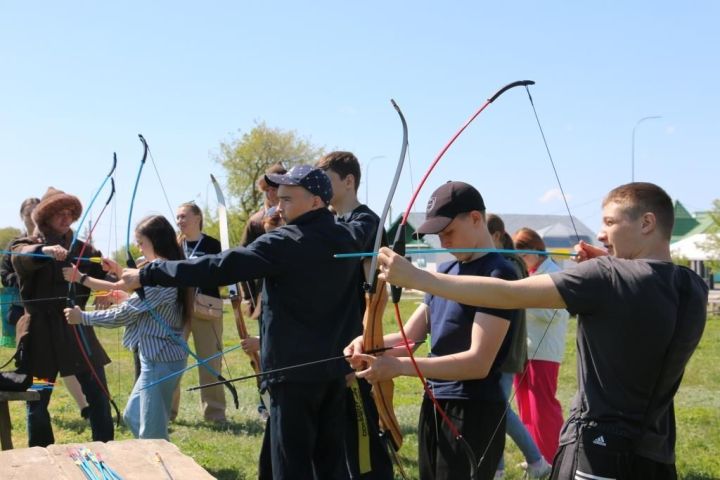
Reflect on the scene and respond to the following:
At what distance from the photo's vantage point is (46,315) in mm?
5465

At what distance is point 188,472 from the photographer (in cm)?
352

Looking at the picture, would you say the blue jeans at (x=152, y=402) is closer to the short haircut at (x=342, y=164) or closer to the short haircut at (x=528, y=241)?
the short haircut at (x=342, y=164)

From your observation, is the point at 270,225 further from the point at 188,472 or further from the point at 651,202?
the point at 651,202

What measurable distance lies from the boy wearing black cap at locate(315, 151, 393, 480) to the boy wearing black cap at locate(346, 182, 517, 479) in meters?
0.49

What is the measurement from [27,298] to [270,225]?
1917mm

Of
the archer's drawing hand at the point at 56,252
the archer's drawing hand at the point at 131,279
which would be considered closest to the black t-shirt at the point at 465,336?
the archer's drawing hand at the point at 131,279

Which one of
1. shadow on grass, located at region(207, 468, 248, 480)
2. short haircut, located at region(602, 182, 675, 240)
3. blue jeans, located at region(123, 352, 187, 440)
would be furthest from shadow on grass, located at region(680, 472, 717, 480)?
short haircut, located at region(602, 182, 675, 240)

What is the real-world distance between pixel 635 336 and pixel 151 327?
3.08 m

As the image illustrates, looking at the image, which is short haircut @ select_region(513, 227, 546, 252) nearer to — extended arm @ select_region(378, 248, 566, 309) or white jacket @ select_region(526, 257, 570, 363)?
white jacket @ select_region(526, 257, 570, 363)

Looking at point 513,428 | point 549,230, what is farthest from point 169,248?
point 549,230

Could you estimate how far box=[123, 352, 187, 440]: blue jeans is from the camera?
4.71 m

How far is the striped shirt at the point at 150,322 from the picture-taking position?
4.77 m

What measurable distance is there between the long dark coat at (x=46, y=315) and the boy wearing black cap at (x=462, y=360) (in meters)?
2.93

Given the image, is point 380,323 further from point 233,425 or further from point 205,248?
point 233,425
